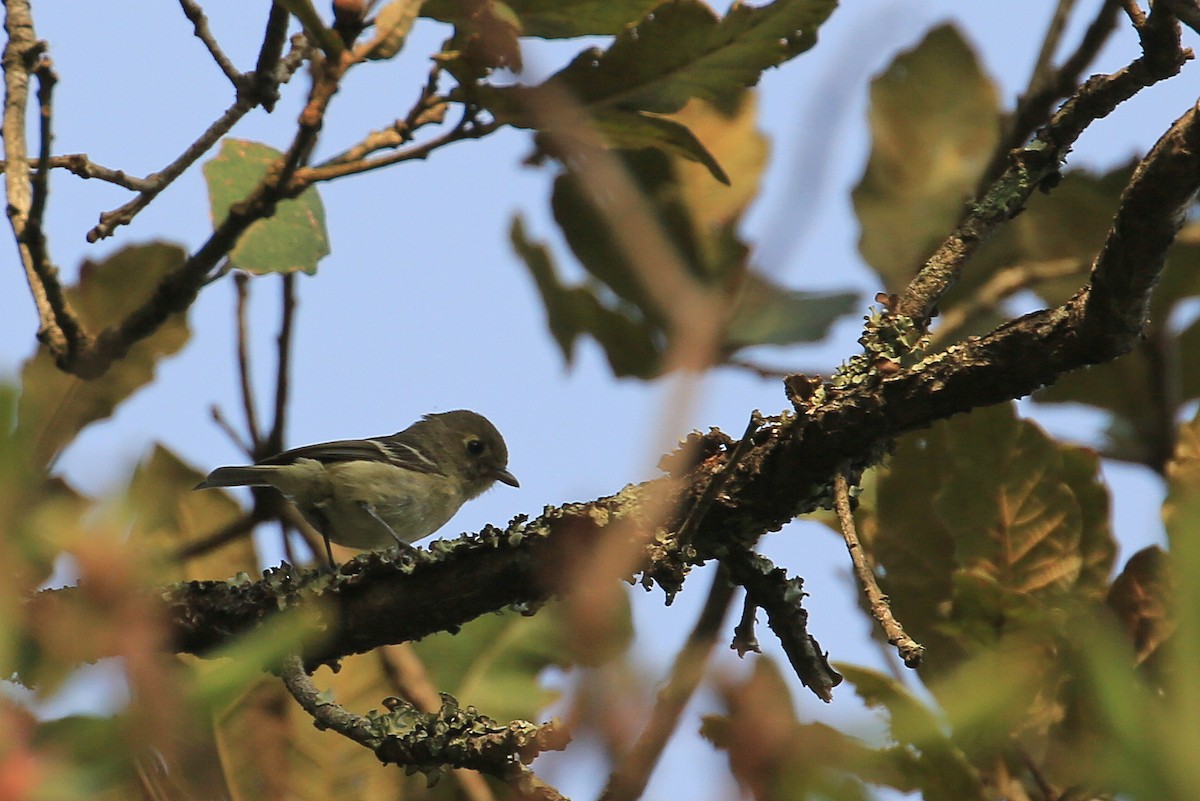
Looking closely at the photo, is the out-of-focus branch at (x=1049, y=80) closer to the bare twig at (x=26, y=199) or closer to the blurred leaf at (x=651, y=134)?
the blurred leaf at (x=651, y=134)

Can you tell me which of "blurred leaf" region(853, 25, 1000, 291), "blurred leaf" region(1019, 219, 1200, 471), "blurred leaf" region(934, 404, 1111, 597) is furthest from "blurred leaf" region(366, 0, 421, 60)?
"blurred leaf" region(1019, 219, 1200, 471)

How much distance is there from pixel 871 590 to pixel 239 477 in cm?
361

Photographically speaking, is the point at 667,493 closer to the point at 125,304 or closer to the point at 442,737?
the point at 442,737

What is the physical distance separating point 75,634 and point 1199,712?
700mm

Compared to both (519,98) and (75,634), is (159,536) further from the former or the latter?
(75,634)

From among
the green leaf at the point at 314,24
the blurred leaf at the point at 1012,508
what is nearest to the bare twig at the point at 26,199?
the green leaf at the point at 314,24

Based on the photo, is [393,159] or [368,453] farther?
[368,453]

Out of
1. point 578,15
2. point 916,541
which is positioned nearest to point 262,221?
point 578,15

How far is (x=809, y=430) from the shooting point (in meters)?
2.40

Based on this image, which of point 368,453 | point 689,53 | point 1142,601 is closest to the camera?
point 1142,601

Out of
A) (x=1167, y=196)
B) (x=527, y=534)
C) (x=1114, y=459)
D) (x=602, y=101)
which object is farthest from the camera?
(x=1114, y=459)

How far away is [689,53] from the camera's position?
3191 mm

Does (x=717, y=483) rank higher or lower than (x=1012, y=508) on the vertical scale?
lower

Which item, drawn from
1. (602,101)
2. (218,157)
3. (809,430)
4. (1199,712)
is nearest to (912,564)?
(809,430)
